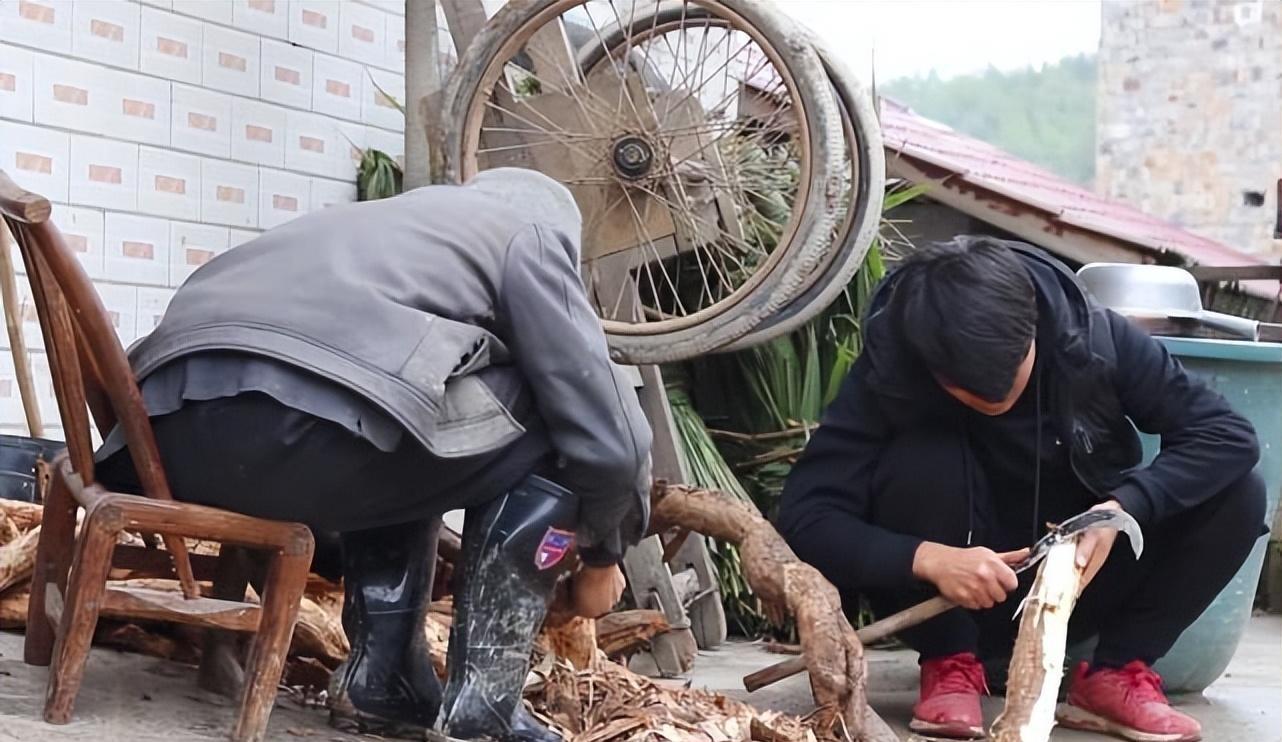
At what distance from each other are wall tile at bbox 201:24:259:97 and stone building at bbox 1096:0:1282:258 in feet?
29.5

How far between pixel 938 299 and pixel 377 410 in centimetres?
116

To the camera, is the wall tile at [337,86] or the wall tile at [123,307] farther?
the wall tile at [337,86]

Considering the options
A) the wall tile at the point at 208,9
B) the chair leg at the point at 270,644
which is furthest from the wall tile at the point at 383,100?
the chair leg at the point at 270,644

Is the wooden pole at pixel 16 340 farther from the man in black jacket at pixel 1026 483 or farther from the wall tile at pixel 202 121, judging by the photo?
the man in black jacket at pixel 1026 483

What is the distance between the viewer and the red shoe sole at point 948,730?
2.92m

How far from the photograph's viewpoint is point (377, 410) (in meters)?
2.13

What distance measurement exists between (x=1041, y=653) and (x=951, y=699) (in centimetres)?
36

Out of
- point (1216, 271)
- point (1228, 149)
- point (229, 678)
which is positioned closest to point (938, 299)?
point (229, 678)

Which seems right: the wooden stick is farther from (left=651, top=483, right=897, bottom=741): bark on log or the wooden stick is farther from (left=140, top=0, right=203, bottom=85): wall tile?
(left=140, top=0, right=203, bottom=85): wall tile

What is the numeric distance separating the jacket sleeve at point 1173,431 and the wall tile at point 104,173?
2205 millimetres

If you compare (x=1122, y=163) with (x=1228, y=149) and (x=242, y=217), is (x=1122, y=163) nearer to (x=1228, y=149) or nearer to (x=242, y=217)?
(x=1228, y=149)

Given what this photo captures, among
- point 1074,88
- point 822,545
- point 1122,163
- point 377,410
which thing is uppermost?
point 1074,88

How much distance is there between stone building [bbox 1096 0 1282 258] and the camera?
37.6 feet

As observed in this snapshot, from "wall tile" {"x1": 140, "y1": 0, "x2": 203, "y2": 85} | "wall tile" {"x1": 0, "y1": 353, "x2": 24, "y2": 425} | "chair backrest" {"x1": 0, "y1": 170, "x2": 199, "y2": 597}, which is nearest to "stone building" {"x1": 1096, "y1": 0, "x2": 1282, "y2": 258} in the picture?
"wall tile" {"x1": 140, "y1": 0, "x2": 203, "y2": 85}
